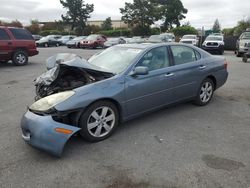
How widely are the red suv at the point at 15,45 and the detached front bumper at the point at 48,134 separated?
9.12 meters

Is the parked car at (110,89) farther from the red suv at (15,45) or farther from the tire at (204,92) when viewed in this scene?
the red suv at (15,45)

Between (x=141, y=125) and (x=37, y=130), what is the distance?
76.8 inches

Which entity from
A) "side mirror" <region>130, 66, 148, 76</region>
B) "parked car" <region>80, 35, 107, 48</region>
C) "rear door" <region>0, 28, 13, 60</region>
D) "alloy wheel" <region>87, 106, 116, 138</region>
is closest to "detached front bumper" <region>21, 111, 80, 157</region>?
"alloy wheel" <region>87, 106, 116, 138</region>

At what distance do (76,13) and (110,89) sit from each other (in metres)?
63.2

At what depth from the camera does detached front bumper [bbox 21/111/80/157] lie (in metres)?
3.50

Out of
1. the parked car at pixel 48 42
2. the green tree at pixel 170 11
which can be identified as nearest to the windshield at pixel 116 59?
the parked car at pixel 48 42

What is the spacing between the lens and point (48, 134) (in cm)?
349

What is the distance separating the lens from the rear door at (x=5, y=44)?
37.5ft

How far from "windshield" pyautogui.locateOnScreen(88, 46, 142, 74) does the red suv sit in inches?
306

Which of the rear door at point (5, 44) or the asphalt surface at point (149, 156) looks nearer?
the asphalt surface at point (149, 156)

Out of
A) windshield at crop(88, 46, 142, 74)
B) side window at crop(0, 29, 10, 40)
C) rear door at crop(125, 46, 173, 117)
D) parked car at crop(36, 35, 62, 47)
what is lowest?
parked car at crop(36, 35, 62, 47)

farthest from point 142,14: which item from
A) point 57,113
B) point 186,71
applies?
point 57,113

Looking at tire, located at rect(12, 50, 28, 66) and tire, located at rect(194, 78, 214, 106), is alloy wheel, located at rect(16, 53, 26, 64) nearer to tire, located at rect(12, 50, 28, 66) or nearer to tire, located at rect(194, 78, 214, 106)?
tire, located at rect(12, 50, 28, 66)

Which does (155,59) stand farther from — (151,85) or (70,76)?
(70,76)
